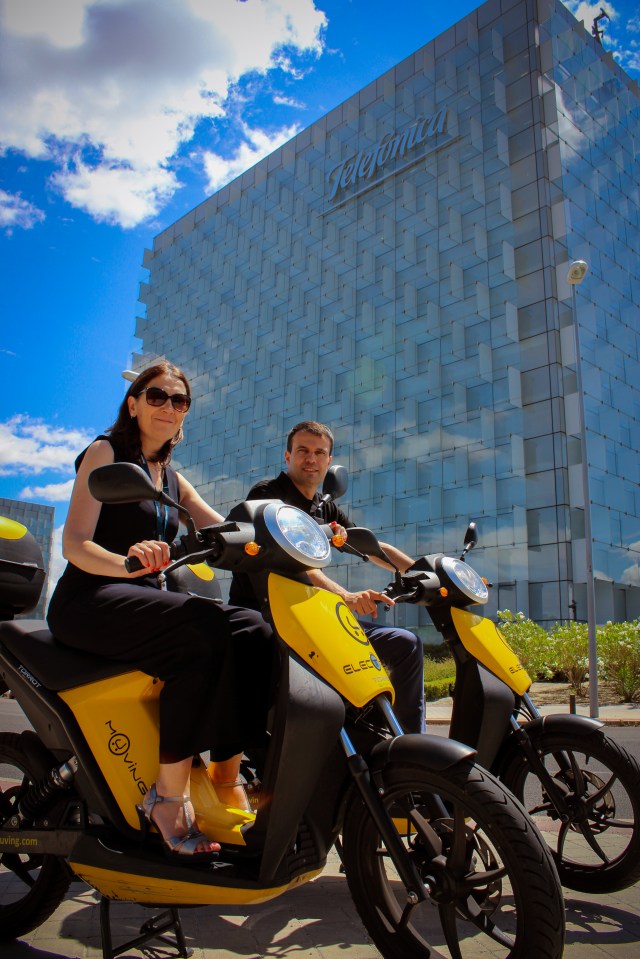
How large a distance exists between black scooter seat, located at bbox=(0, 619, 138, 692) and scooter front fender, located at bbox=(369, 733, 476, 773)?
866 millimetres

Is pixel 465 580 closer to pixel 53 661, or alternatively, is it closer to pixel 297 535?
pixel 297 535

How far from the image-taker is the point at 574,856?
305 cm

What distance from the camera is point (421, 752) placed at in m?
1.89

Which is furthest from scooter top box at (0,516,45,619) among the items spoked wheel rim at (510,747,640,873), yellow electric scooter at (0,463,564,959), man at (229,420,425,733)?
spoked wheel rim at (510,747,640,873)

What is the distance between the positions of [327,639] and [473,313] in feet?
91.7

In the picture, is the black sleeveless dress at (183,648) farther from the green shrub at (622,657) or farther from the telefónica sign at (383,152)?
the telefónica sign at (383,152)

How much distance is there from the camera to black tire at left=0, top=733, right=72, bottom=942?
244 centimetres

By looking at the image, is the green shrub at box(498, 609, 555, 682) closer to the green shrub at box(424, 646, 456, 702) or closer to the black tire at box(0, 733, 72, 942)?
the green shrub at box(424, 646, 456, 702)

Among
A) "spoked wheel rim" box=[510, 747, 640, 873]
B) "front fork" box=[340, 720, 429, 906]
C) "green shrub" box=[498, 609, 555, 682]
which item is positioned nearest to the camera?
"front fork" box=[340, 720, 429, 906]

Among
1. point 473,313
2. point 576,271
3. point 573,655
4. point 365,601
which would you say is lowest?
point 573,655

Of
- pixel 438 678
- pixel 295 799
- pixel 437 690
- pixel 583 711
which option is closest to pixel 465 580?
pixel 295 799

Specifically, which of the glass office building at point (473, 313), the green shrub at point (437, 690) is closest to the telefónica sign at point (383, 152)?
the glass office building at point (473, 313)

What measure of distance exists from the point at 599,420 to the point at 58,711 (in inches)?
1065

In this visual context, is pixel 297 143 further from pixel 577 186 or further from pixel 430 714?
pixel 430 714
